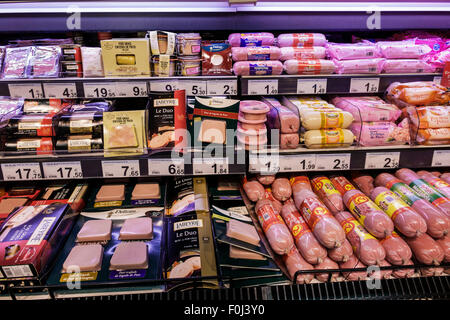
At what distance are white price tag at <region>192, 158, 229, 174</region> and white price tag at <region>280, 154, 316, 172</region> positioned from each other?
0.29 meters

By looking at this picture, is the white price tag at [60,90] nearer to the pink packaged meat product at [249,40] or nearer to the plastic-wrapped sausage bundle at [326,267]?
the pink packaged meat product at [249,40]

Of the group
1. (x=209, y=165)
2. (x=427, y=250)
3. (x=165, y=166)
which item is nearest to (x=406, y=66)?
(x=427, y=250)

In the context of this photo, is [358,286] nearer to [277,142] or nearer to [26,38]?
[277,142]

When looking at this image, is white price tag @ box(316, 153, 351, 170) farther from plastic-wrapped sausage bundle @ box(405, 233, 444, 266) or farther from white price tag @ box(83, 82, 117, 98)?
white price tag @ box(83, 82, 117, 98)

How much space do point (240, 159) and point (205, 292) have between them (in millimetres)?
585

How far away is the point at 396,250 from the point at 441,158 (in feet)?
1.82

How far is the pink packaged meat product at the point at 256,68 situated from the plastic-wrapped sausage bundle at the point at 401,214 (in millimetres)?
906

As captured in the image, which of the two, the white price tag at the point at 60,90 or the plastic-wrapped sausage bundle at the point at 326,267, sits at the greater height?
the white price tag at the point at 60,90

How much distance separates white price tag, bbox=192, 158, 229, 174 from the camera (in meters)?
1.40

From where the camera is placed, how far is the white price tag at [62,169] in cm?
136

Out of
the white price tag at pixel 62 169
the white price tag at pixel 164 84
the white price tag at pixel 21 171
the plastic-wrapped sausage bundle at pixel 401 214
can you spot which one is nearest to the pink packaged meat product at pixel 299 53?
the white price tag at pixel 164 84

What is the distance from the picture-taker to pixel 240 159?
142 centimetres

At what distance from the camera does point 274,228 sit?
1408mm

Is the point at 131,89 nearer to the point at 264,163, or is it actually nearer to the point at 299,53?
the point at 264,163
